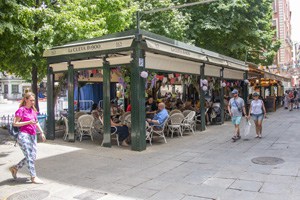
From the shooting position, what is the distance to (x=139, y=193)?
523cm

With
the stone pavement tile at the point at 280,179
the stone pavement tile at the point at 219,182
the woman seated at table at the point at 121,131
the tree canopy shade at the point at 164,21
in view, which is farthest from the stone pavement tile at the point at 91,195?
the tree canopy shade at the point at 164,21

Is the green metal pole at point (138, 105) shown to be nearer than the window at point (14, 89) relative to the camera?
Yes

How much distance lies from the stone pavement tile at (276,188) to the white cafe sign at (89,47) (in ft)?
16.6

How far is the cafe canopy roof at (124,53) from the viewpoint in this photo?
8702mm

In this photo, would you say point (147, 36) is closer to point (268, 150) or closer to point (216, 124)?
point (268, 150)

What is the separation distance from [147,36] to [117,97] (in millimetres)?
11455

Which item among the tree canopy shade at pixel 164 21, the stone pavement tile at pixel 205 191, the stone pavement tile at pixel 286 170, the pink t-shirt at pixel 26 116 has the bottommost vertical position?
the stone pavement tile at pixel 205 191

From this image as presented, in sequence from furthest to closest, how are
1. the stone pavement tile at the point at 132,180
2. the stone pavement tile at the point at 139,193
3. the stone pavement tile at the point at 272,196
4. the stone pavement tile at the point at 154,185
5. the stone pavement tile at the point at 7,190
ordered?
the stone pavement tile at the point at 132,180
the stone pavement tile at the point at 154,185
the stone pavement tile at the point at 7,190
the stone pavement tile at the point at 139,193
the stone pavement tile at the point at 272,196

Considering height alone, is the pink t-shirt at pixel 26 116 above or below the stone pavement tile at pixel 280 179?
above

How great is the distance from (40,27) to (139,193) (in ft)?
27.3

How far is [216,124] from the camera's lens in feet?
50.1

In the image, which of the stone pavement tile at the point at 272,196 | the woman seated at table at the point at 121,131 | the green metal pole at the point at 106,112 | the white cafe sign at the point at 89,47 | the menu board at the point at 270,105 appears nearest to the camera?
the stone pavement tile at the point at 272,196

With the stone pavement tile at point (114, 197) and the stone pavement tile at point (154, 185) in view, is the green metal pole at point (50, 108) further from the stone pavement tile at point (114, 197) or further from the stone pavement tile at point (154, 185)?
the stone pavement tile at point (114, 197)

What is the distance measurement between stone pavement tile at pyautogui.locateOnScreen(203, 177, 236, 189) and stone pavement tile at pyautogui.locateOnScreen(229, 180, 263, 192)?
98mm
